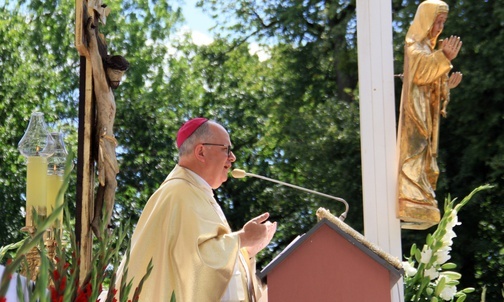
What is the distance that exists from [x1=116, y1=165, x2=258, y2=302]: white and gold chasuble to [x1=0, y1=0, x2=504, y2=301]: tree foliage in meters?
9.56

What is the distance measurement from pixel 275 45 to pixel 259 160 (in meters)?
1.89

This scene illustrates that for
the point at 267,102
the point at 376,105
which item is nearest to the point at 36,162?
the point at 376,105

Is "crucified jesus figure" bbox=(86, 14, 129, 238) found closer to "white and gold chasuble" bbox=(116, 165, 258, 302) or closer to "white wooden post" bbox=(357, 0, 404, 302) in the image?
"white and gold chasuble" bbox=(116, 165, 258, 302)

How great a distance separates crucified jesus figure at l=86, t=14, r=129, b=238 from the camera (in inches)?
202

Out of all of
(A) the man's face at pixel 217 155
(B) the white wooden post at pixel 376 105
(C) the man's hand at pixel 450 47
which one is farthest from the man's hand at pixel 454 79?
(A) the man's face at pixel 217 155

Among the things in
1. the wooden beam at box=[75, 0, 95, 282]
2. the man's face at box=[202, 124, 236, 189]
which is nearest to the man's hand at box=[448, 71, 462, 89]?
the man's face at box=[202, 124, 236, 189]

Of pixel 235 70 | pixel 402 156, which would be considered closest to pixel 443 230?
pixel 402 156

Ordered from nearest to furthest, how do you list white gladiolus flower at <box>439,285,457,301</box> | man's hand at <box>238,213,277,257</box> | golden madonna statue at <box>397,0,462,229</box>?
man's hand at <box>238,213,277,257</box> < white gladiolus flower at <box>439,285,457,301</box> < golden madonna statue at <box>397,0,462,229</box>

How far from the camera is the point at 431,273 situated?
6.28 meters

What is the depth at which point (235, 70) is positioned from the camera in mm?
19609

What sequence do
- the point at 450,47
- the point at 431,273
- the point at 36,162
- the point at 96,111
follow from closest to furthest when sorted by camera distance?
the point at 36,162, the point at 96,111, the point at 431,273, the point at 450,47

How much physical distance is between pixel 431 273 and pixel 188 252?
2.11 meters

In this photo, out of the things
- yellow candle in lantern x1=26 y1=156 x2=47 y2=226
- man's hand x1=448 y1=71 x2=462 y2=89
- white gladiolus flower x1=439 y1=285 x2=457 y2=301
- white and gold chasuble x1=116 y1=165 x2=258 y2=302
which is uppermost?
man's hand x1=448 y1=71 x2=462 y2=89

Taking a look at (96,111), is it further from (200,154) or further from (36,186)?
(36,186)
